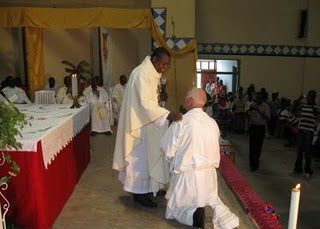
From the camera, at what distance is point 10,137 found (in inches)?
114

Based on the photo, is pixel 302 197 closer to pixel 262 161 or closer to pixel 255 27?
pixel 262 161

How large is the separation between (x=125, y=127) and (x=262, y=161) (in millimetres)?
5945

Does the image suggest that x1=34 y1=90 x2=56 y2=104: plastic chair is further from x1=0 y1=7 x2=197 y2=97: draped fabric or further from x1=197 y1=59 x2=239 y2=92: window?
x1=197 y1=59 x2=239 y2=92: window

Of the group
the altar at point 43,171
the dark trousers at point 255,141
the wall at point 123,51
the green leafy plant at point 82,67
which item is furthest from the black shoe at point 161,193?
the wall at point 123,51

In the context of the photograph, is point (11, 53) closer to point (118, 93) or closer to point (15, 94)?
point (118, 93)

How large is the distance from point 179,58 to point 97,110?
2531mm

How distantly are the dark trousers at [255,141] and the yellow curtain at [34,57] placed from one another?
17.9 feet

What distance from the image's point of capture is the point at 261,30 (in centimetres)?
1284

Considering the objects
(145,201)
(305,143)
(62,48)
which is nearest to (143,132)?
(145,201)

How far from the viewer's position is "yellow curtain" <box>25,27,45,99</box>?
9742mm

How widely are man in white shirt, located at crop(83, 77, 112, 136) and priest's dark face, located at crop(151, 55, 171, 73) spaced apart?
5013mm

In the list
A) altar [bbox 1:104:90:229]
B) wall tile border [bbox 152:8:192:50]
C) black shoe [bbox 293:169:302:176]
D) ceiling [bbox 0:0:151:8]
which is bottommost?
black shoe [bbox 293:169:302:176]

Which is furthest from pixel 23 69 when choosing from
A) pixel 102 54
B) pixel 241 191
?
pixel 241 191

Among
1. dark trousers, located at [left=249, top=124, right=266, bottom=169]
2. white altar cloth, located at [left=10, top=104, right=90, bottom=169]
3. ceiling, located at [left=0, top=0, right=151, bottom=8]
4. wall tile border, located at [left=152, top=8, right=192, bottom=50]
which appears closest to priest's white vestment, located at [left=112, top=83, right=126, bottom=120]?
wall tile border, located at [left=152, top=8, right=192, bottom=50]
